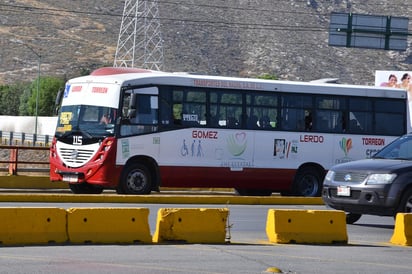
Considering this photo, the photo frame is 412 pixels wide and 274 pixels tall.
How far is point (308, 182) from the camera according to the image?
3067 centimetres

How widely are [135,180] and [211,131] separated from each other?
254cm

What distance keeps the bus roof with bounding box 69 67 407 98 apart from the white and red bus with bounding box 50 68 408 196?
0.03 metres

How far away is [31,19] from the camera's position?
140m

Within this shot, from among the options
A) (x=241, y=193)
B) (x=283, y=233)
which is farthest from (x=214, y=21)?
(x=283, y=233)

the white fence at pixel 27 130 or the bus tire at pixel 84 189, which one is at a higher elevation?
the white fence at pixel 27 130

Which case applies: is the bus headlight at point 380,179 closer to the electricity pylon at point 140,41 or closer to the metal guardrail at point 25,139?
the metal guardrail at point 25,139

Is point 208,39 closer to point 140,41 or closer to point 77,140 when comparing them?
point 140,41

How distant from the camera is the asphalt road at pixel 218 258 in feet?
45.9

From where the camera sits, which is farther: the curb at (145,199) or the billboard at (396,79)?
the billboard at (396,79)

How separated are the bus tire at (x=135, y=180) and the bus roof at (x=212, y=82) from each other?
2.08m

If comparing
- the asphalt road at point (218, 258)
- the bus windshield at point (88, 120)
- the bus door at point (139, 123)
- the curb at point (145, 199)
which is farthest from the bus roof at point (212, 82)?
the asphalt road at point (218, 258)

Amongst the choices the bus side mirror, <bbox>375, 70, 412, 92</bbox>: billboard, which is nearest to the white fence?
<bbox>375, 70, 412, 92</bbox>: billboard

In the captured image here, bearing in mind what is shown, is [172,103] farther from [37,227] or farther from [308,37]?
[308,37]

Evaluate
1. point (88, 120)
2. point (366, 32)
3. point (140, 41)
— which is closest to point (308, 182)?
point (88, 120)
